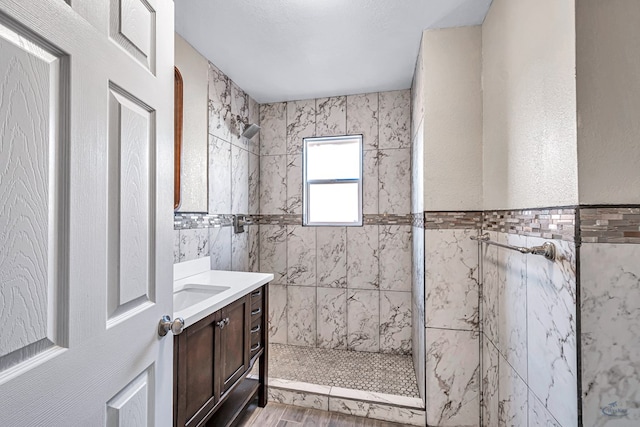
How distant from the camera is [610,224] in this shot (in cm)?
88

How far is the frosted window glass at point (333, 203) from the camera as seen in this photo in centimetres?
290

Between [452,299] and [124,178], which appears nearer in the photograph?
[124,178]

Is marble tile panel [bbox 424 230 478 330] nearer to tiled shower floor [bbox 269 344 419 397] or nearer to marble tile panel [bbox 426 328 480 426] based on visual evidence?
marble tile panel [bbox 426 328 480 426]

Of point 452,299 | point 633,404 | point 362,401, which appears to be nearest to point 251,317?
point 362,401

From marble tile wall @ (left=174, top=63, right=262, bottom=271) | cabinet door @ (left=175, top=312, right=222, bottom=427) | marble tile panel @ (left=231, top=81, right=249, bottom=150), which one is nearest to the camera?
cabinet door @ (left=175, top=312, right=222, bottom=427)

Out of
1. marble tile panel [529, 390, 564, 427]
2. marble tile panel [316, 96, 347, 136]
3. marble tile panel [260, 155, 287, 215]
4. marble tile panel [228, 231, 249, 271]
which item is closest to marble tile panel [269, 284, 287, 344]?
marble tile panel [228, 231, 249, 271]

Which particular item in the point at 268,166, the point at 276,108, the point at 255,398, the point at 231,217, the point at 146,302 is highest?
the point at 276,108

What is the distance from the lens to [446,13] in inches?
66.7

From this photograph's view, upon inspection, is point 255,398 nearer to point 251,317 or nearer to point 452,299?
point 251,317

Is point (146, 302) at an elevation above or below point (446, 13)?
below

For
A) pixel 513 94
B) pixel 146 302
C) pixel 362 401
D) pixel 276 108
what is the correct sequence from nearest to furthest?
pixel 146 302 → pixel 513 94 → pixel 362 401 → pixel 276 108

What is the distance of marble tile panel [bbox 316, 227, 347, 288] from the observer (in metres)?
2.82

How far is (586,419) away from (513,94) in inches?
50.3

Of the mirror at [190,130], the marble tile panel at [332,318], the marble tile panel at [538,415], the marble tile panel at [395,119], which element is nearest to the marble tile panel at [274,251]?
the marble tile panel at [332,318]
